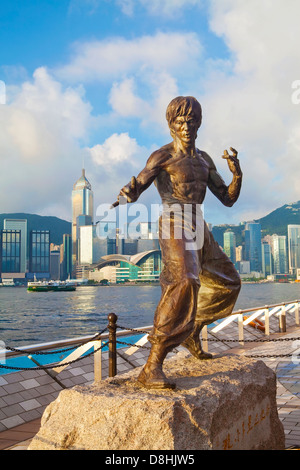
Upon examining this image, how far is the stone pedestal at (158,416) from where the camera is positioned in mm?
2723

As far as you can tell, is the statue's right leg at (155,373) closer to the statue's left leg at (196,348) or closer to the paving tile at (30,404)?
the statue's left leg at (196,348)

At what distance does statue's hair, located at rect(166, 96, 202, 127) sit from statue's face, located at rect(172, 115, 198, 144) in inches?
1.4

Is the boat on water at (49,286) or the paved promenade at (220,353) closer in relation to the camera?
the paved promenade at (220,353)

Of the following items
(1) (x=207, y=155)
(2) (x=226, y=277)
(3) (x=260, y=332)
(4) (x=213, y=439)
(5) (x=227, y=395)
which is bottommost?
(3) (x=260, y=332)

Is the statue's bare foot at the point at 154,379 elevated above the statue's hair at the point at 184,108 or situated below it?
below

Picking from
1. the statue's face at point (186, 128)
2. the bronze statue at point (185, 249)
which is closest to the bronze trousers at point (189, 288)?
the bronze statue at point (185, 249)

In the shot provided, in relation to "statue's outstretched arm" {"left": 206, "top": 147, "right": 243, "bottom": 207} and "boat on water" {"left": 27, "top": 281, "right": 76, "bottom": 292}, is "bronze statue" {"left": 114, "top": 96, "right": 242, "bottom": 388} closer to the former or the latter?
"statue's outstretched arm" {"left": 206, "top": 147, "right": 243, "bottom": 207}

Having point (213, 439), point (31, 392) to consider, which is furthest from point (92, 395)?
point (31, 392)

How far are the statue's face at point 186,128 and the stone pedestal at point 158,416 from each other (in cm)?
200

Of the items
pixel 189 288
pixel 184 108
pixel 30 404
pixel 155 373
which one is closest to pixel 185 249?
pixel 189 288

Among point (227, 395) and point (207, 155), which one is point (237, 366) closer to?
point (227, 395)

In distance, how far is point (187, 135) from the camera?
157 inches
